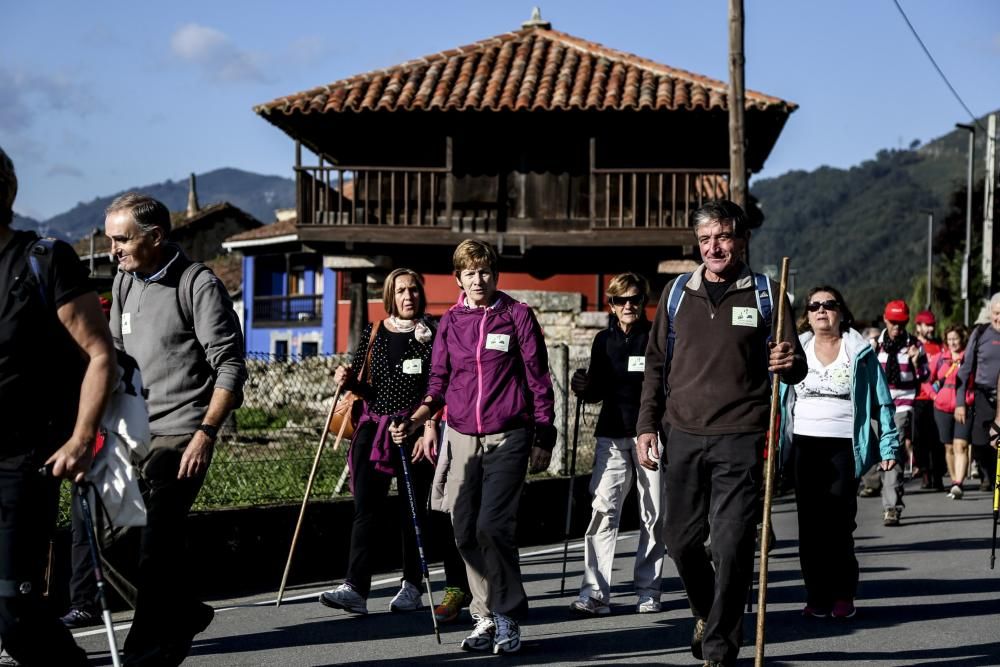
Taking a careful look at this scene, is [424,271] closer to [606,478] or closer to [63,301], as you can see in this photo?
[606,478]

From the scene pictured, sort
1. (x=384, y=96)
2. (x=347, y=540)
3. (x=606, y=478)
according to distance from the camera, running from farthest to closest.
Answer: (x=384, y=96), (x=347, y=540), (x=606, y=478)

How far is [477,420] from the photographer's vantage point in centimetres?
722

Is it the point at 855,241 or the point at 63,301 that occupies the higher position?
the point at 855,241

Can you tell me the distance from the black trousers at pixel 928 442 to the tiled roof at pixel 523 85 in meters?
8.47

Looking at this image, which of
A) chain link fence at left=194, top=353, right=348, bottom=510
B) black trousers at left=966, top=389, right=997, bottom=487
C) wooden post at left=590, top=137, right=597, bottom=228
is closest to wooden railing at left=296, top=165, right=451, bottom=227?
wooden post at left=590, top=137, right=597, bottom=228

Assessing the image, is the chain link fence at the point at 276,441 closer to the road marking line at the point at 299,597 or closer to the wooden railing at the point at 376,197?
the road marking line at the point at 299,597

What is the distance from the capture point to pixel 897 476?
13.3m

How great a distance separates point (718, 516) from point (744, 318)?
0.86 metres

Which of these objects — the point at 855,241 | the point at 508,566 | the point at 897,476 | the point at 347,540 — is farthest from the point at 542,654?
the point at 855,241

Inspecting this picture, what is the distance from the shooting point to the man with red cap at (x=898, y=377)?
43.7 ft

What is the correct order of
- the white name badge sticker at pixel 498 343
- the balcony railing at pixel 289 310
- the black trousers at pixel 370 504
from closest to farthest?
the white name badge sticker at pixel 498 343
the black trousers at pixel 370 504
the balcony railing at pixel 289 310

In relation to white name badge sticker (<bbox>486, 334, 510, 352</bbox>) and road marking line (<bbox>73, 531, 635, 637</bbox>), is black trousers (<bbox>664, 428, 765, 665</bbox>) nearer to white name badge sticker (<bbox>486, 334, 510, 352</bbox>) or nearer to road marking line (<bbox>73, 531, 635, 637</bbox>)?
white name badge sticker (<bbox>486, 334, 510, 352</bbox>)

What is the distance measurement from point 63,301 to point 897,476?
1005 cm

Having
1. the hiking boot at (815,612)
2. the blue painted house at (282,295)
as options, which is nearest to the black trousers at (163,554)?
the hiking boot at (815,612)
